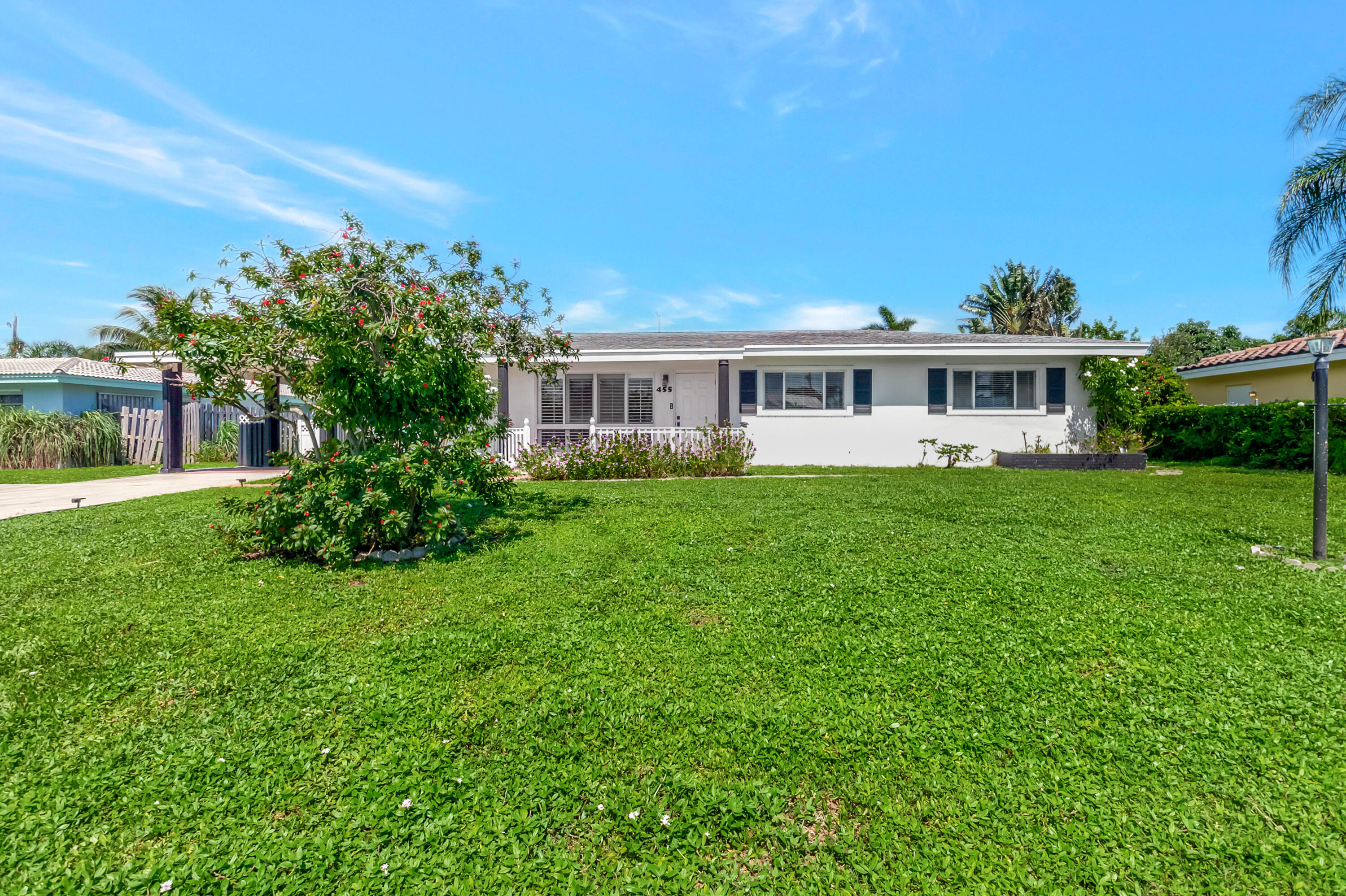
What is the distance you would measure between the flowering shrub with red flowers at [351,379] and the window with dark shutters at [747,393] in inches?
366

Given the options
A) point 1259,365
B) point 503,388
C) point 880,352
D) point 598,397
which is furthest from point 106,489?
point 1259,365

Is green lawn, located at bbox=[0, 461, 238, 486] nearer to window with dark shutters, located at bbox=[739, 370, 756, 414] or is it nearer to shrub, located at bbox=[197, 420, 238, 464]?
shrub, located at bbox=[197, 420, 238, 464]

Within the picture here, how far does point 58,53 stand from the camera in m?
8.34

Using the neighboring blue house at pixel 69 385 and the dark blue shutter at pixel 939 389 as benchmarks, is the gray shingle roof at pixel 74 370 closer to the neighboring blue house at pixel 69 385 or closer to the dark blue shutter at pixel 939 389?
the neighboring blue house at pixel 69 385

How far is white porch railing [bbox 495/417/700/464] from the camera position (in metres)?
13.7

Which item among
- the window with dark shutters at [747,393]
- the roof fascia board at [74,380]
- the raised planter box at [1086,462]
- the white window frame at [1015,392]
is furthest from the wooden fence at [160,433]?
the raised planter box at [1086,462]

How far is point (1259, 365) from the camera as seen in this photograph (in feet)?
55.6

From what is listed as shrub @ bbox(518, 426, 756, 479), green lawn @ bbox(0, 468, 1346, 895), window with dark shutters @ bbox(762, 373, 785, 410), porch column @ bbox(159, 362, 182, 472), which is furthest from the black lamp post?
porch column @ bbox(159, 362, 182, 472)

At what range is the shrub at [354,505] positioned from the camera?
524cm

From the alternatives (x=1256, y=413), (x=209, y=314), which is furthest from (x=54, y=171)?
(x=1256, y=413)

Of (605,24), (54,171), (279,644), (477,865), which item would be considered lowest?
(477,865)

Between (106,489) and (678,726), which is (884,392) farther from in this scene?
(106,489)

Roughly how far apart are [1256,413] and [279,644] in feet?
58.2

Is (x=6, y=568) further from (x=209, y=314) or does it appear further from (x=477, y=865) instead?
(x=477, y=865)
